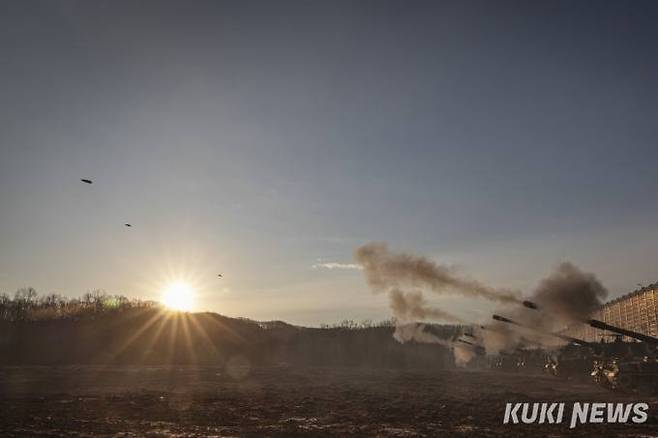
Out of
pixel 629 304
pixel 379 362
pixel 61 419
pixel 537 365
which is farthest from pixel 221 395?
pixel 379 362

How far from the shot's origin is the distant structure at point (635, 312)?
39.1 meters

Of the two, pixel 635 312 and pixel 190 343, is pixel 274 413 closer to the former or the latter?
pixel 635 312

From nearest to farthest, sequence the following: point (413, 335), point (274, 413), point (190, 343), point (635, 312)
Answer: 1. point (274, 413)
2. point (635, 312)
3. point (190, 343)
4. point (413, 335)

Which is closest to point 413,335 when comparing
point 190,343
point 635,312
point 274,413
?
point 190,343

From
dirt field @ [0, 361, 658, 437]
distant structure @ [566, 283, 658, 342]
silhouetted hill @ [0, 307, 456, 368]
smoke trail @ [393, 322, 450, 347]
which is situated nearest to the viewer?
dirt field @ [0, 361, 658, 437]

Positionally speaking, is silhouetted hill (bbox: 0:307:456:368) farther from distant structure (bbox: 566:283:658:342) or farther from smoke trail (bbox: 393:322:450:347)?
distant structure (bbox: 566:283:658:342)

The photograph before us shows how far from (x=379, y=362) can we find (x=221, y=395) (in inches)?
2160

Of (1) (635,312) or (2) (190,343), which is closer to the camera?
(1) (635,312)

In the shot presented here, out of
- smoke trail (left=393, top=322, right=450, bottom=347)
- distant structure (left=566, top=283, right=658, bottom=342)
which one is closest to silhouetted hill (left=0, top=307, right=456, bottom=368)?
smoke trail (left=393, top=322, right=450, bottom=347)

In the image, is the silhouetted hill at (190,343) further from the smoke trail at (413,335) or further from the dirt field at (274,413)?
the dirt field at (274,413)

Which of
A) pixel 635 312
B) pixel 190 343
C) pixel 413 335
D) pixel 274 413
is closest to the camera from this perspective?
pixel 274 413

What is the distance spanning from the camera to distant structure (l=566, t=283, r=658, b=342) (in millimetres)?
39062

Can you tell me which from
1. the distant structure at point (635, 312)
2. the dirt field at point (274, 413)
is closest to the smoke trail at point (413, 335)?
the distant structure at point (635, 312)

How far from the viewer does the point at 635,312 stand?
43156 mm
